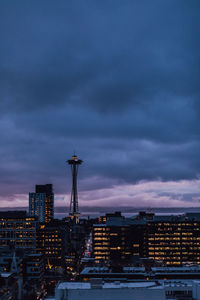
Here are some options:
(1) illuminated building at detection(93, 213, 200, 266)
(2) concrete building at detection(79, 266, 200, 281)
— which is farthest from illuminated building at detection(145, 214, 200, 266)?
(2) concrete building at detection(79, 266, 200, 281)

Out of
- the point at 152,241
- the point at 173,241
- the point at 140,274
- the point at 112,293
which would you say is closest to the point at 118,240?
the point at 152,241

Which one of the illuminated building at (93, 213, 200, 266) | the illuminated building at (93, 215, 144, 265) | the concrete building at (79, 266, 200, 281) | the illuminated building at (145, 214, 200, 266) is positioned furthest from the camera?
the illuminated building at (93, 215, 144, 265)

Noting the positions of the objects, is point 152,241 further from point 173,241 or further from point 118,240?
point 118,240

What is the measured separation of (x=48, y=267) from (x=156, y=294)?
153m

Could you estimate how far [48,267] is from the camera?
184500 millimetres

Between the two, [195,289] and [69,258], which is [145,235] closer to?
[69,258]

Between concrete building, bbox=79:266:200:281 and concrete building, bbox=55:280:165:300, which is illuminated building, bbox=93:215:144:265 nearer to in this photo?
concrete building, bbox=79:266:200:281

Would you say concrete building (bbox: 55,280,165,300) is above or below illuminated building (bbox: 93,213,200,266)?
above

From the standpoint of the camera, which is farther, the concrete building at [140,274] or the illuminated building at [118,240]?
the illuminated building at [118,240]

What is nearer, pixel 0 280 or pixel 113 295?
pixel 113 295

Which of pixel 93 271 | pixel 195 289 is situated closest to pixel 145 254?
pixel 93 271

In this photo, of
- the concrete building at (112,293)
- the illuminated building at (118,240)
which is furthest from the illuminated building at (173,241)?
the concrete building at (112,293)

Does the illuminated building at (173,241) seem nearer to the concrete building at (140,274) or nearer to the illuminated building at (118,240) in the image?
the illuminated building at (118,240)

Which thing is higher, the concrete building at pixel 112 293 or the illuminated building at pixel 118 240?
the concrete building at pixel 112 293
